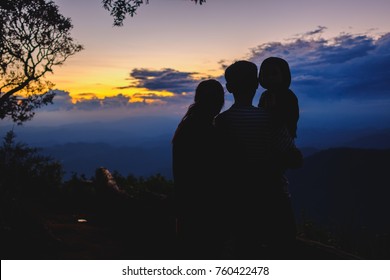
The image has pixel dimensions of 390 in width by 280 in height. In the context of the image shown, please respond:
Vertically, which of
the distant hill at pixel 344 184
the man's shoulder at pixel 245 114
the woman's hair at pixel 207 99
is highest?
the woman's hair at pixel 207 99

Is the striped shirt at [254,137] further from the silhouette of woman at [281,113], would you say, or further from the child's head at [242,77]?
the child's head at [242,77]

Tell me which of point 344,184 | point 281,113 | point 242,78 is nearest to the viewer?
point 242,78

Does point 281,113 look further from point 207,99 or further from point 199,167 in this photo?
point 199,167

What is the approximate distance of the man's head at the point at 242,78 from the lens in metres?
3.04

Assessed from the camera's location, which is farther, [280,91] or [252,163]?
[280,91]

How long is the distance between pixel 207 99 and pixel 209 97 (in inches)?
0.9

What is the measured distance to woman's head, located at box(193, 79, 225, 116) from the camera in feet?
9.79

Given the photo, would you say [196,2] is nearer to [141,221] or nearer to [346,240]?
[141,221]

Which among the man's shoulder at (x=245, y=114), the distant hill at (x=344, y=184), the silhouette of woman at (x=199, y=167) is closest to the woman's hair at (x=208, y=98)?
the silhouette of woman at (x=199, y=167)

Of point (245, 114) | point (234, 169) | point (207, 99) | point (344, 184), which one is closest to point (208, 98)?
point (207, 99)

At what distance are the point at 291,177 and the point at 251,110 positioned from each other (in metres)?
140

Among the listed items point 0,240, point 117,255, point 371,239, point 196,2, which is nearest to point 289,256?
point 117,255

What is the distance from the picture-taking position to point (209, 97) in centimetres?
298

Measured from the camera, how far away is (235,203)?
9.77 ft
